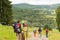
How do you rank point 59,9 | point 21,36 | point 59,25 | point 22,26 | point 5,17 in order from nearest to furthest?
1. point 21,36
2. point 22,26
3. point 5,17
4. point 59,25
5. point 59,9

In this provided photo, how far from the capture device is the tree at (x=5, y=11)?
59.0m

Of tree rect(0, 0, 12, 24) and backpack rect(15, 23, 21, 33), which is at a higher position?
backpack rect(15, 23, 21, 33)

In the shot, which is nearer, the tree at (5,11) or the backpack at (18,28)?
the backpack at (18,28)

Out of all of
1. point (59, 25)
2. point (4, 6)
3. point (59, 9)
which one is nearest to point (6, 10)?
point (4, 6)

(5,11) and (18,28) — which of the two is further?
(5,11)

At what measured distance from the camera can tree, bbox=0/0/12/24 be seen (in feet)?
194

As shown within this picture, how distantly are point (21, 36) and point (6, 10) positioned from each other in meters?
44.4

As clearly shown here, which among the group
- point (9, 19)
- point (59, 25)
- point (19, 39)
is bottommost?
point (59, 25)

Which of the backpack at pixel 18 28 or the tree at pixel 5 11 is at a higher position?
the backpack at pixel 18 28

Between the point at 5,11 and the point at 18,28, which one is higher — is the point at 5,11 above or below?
below

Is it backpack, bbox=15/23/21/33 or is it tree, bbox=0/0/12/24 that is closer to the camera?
backpack, bbox=15/23/21/33

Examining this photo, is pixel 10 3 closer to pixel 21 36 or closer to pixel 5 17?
pixel 5 17

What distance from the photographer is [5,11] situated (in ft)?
197

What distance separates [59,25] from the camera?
97750 millimetres
